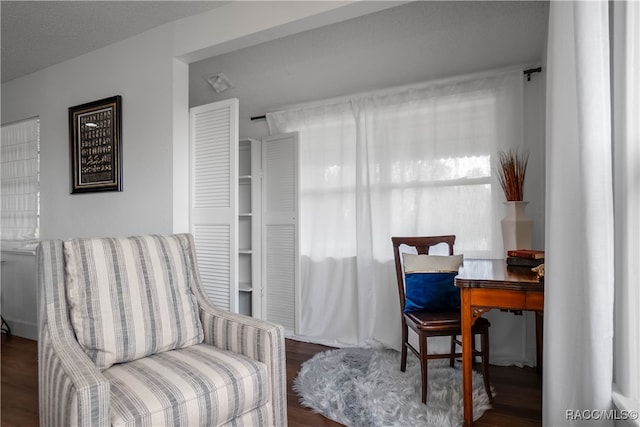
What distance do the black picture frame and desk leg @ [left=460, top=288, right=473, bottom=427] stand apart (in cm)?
241

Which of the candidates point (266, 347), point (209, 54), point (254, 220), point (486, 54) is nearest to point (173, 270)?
point (266, 347)

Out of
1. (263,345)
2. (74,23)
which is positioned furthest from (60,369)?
(74,23)

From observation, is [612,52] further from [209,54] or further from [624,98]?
[209,54]

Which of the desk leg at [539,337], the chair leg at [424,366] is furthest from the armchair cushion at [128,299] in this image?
the desk leg at [539,337]

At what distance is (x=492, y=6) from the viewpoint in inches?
80.4

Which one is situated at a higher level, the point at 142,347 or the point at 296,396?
the point at 142,347

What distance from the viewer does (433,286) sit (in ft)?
7.34

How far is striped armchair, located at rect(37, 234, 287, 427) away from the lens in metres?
1.14

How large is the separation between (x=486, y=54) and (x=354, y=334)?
234 centimetres

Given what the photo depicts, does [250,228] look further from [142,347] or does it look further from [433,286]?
[142,347]

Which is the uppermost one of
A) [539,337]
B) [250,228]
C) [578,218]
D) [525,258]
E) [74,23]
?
[74,23]

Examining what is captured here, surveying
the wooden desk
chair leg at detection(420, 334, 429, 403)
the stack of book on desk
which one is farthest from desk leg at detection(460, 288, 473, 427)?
the stack of book on desk

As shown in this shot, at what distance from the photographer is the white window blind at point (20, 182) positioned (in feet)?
11.0

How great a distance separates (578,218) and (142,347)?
65.6 inches
